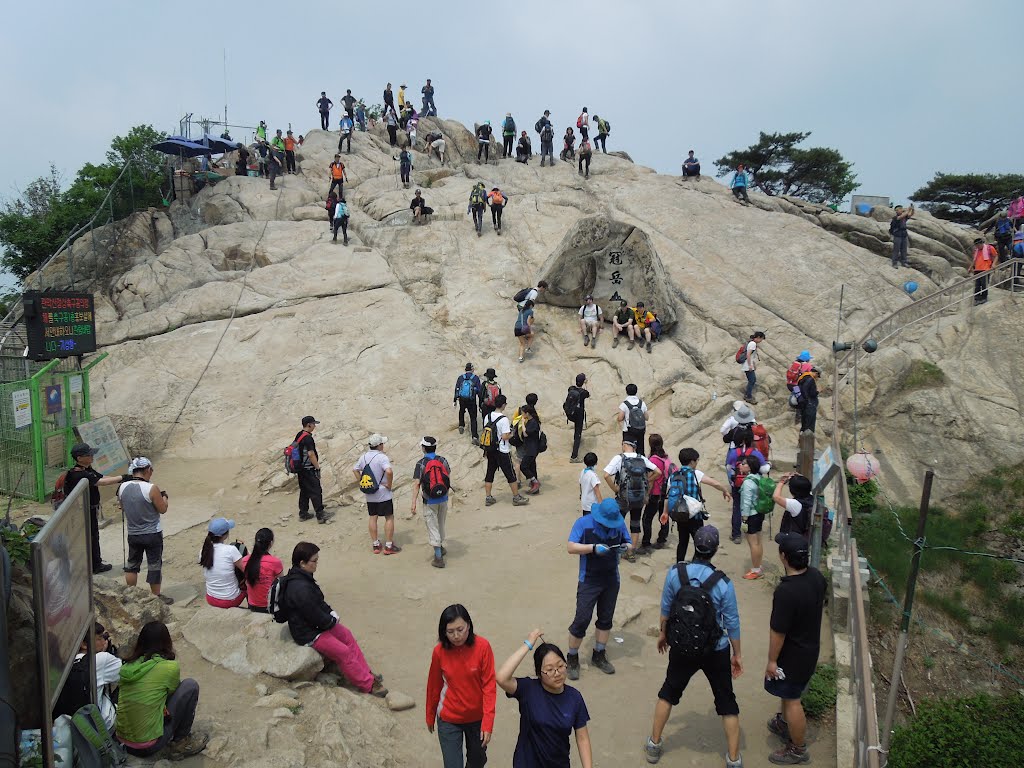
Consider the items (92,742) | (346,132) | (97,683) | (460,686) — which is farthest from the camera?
(346,132)

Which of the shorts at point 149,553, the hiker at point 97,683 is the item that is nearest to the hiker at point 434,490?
the shorts at point 149,553

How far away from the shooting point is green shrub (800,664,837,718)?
6.15 meters

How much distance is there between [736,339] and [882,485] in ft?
16.2

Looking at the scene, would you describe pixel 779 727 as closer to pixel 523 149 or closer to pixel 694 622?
pixel 694 622

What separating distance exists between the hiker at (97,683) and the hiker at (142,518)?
10.7 feet

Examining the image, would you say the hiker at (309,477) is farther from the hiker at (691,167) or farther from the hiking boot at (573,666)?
the hiker at (691,167)

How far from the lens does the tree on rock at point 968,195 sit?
36750 mm

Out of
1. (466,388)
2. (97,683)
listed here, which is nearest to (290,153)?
(466,388)

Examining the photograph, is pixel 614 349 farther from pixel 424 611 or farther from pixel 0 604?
pixel 0 604

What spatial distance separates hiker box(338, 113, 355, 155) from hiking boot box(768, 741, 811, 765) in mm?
27340

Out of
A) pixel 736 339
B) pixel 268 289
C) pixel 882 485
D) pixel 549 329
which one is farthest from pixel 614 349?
pixel 268 289

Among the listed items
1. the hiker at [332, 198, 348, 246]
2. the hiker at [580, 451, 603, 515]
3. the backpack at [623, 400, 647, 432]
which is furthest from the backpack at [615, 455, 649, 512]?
the hiker at [332, 198, 348, 246]

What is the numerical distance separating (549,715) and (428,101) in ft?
110

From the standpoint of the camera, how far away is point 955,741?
6.32 m
